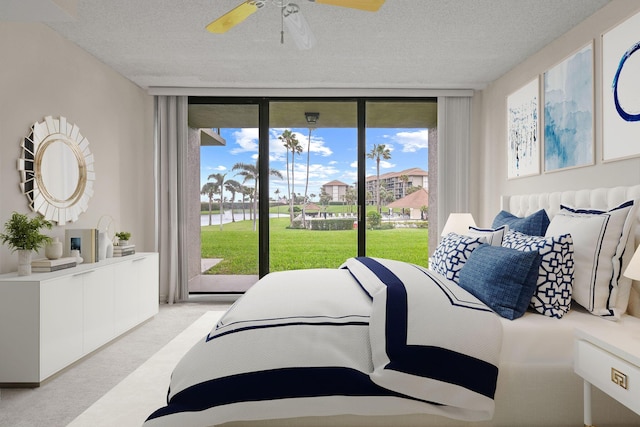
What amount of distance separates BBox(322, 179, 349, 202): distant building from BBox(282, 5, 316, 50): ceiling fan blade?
3273mm

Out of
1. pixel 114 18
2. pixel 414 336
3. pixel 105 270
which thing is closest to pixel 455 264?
pixel 414 336

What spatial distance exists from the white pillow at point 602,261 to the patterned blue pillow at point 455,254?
21.1 inches

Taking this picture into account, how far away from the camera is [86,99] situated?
11.9 ft

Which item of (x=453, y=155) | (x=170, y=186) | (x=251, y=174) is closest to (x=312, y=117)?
(x=251, y=174)

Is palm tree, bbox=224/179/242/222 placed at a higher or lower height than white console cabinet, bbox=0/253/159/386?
higher

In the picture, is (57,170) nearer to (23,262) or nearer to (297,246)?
(23,262)

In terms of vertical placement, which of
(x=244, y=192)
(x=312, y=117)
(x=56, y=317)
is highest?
(x=312, y=117)

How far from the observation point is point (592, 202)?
2598 millimetres

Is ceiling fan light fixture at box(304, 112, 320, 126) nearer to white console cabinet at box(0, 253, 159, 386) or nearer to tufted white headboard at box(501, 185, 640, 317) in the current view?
tufted white headboard at box(501, 185, 640, 317)

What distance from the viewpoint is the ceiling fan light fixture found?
5.32 metres

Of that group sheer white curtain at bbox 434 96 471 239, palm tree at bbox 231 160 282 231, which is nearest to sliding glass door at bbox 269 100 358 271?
palm tree at bbox 231 160 282 231

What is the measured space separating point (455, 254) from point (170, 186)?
3.35 m

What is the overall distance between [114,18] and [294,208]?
3.12 meters

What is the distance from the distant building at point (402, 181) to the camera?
5.96 m
